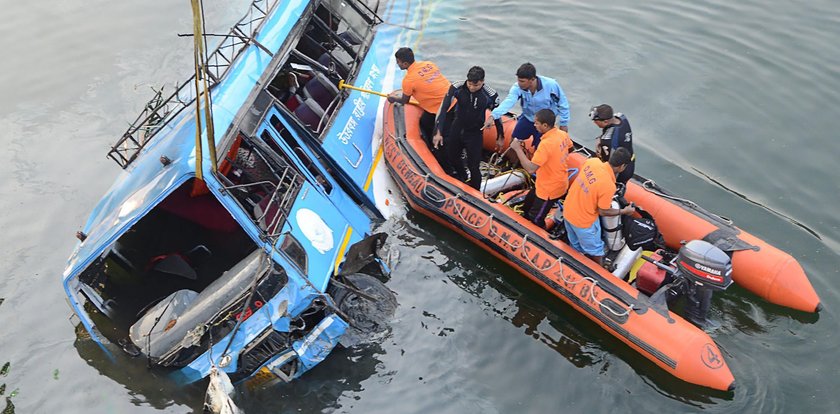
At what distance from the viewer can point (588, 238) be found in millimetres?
7574

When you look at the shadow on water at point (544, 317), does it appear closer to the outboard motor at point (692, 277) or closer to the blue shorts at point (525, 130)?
the outboard motor at point (692, 277)

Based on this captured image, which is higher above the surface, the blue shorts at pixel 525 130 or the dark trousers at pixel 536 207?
the blue shorts at pixel 525 130

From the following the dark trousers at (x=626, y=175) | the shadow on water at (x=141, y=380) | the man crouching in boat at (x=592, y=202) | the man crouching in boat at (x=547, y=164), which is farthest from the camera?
the dark trousers at (x=626, y=175)

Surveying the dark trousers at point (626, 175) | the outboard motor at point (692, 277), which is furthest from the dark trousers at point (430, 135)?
the outboard motor at point (692, 277)

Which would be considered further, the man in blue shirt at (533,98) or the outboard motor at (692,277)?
the man in blue shirt at (533,98)

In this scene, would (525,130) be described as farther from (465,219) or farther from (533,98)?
(465,219)

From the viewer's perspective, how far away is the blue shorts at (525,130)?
905 cm

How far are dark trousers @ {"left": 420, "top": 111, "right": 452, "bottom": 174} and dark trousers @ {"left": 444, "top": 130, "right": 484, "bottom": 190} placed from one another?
0.20 meters

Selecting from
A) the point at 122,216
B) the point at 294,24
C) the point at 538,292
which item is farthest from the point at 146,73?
the point at 538,292

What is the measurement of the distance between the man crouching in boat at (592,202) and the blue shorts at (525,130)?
6.01ft

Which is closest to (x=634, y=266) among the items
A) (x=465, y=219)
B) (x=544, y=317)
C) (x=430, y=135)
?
(x=544, y=317)

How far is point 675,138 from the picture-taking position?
1067 cm

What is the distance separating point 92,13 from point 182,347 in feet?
40.2

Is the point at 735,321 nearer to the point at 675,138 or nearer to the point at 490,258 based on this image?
the point at 490,258
